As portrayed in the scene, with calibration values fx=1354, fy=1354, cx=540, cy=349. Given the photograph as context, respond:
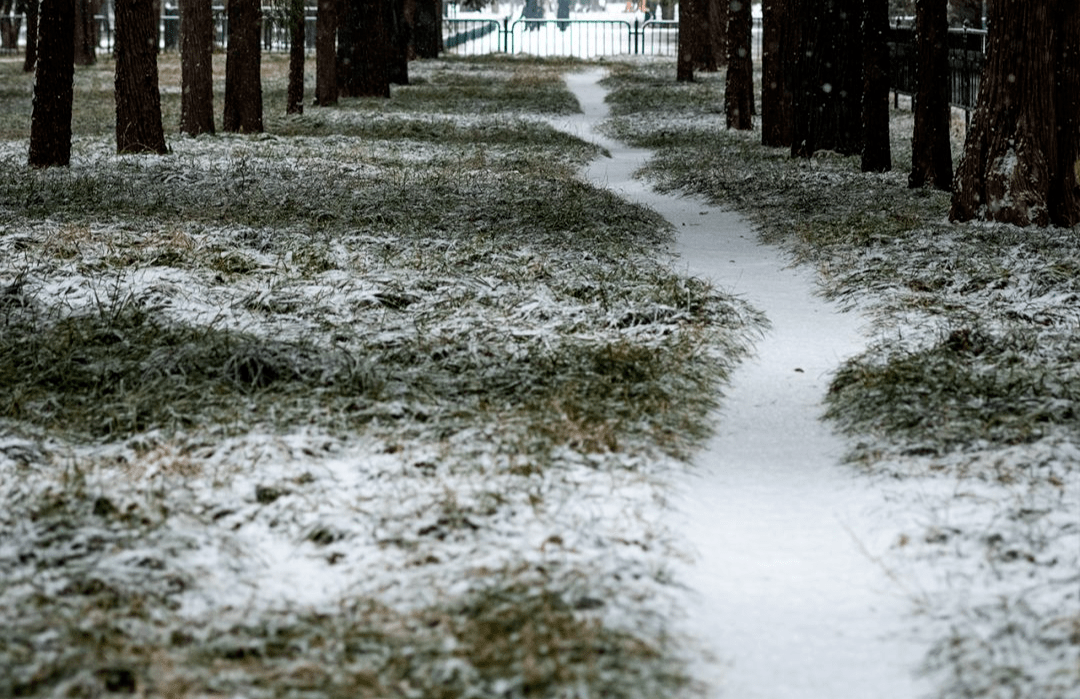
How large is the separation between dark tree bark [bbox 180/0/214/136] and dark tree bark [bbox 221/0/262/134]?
1.18ft

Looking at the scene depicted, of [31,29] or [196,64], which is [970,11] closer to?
[31,29]

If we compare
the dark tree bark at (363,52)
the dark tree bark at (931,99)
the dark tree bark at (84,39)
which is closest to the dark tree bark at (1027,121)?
the dark tree bark at (931,99)

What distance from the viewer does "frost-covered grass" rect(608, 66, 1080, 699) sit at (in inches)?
159

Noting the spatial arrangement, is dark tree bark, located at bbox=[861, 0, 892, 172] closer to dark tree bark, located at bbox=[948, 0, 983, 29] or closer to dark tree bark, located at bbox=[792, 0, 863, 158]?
dark tree bark, located at bbox=[792, 0, 863, 158]

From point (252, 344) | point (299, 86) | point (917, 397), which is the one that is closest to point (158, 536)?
point (252, 344)

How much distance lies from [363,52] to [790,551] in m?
23.7

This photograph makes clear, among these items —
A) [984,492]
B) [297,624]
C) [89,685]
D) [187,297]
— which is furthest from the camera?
[187,297]

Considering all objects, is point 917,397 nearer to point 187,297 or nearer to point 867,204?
point 187,297

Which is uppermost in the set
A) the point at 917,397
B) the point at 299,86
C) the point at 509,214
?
the point at 299,86

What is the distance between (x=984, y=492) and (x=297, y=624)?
2598 mm

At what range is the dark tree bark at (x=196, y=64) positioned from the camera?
675 inches

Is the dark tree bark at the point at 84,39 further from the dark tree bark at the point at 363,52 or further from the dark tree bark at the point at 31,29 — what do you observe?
the dark tree bark at the point at 363,52

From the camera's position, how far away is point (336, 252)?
9.53 m

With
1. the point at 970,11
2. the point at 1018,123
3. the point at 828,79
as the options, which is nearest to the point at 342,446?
the point at 1018,123
